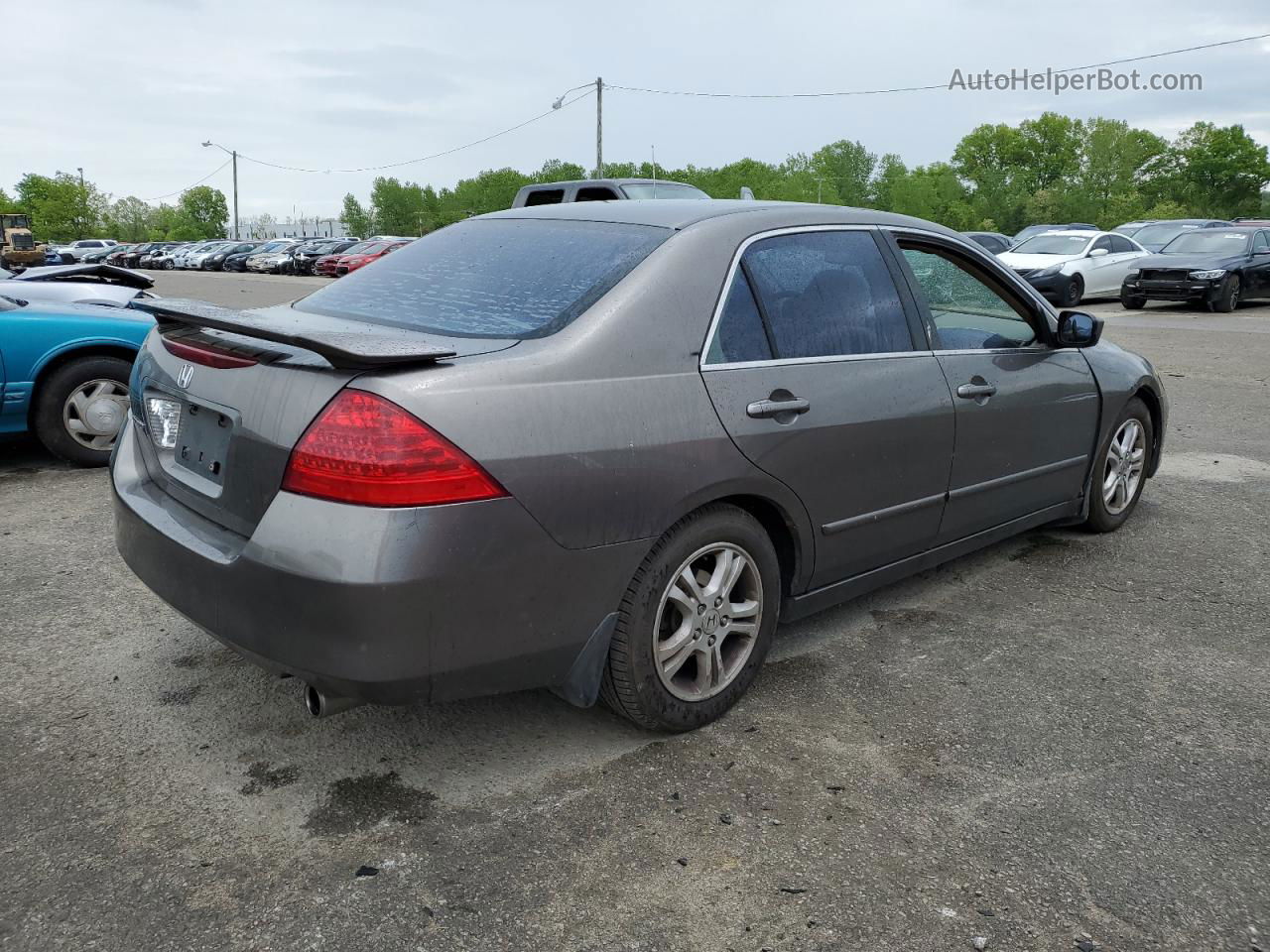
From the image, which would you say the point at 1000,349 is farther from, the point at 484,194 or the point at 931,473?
the point at 484,194

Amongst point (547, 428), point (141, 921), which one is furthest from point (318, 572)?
point (141, 921)

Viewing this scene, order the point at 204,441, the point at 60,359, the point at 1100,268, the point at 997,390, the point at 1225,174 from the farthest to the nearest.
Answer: the point at 1225,174 → the point at 1100,268 → the point at 60,359 → the point at 997,390 → the point at 204,441

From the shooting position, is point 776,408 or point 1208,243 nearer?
point 776,408

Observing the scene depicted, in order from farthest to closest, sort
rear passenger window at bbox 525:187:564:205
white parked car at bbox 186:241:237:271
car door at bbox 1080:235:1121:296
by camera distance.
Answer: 1. white parked car at bbox 186:241:237:271
2. car door at bbox 1080:235:1121:296
3. rear passenger window at bbox 525:187:564:205

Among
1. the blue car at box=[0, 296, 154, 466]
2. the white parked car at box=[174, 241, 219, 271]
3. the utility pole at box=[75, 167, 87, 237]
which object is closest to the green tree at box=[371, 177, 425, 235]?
the utility pole at box=[75, 167, 87, 237]

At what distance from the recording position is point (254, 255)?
52562mm

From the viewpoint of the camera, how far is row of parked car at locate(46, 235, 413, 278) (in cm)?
3984

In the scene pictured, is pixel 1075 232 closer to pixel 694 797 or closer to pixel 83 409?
pixel 83 409

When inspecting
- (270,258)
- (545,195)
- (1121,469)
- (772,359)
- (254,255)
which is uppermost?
(545,195)

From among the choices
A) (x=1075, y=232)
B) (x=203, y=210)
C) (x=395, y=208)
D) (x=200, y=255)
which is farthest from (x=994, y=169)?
(x=1075, y=232)

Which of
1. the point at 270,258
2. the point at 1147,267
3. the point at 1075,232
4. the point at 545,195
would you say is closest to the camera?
the point at 545,195

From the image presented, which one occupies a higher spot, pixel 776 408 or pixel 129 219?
pixel 129 219

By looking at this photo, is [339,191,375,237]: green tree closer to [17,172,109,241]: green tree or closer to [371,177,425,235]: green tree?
[371,177,425,235]: green tree

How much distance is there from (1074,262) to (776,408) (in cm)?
1836
